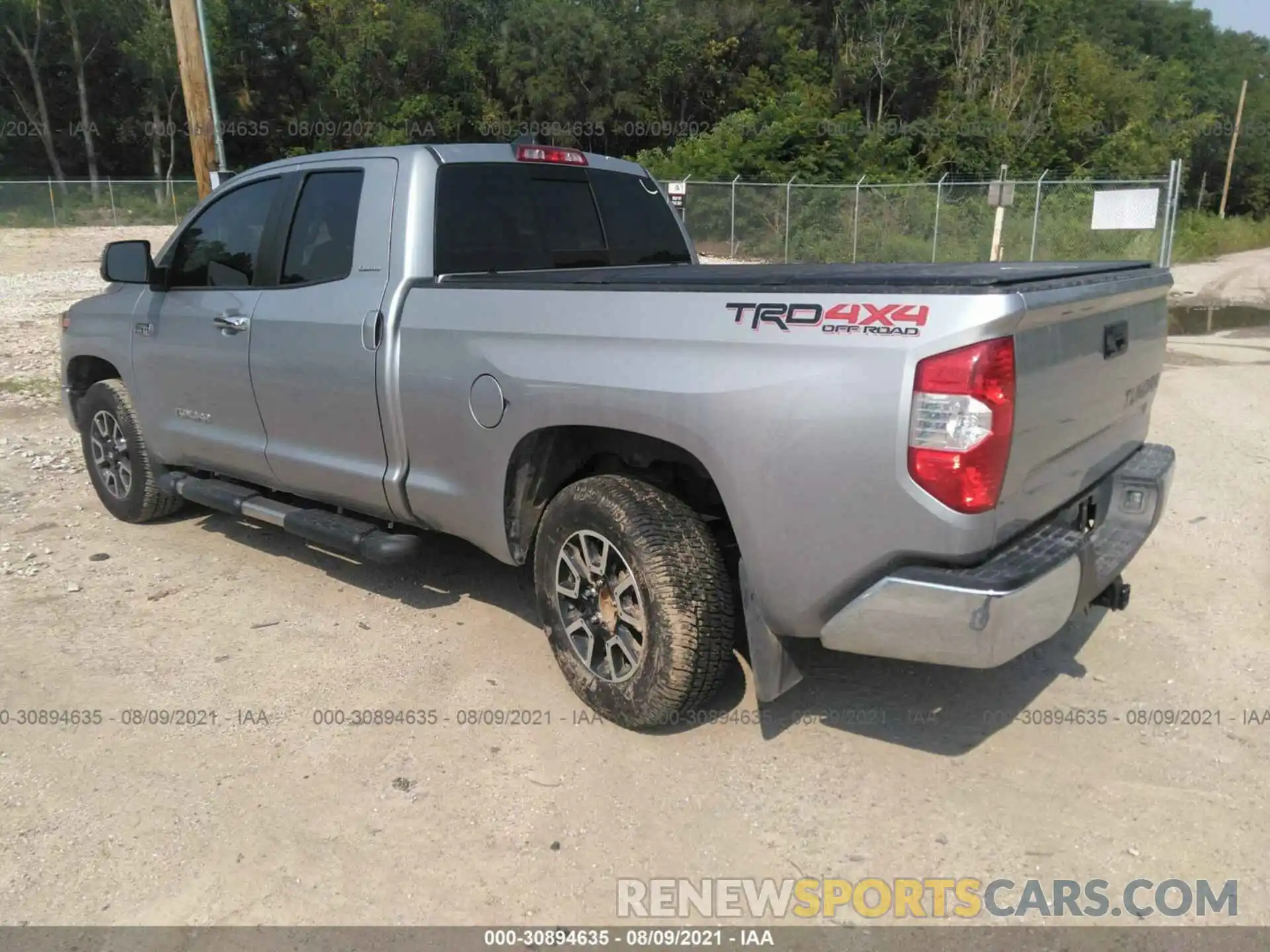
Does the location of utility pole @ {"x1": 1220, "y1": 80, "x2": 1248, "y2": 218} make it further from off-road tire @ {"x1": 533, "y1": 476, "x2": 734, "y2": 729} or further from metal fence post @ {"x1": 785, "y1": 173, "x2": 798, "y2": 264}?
off-road tire @ {"x1": 533, "y1": 476, "x2": 734, "y2": 729}

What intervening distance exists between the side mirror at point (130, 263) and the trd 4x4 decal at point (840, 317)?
3.62 metres

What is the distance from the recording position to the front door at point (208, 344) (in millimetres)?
4824

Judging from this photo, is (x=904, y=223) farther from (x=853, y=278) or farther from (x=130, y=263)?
(x=853, y=278)

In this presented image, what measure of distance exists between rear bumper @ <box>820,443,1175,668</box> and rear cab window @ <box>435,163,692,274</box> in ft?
7.64

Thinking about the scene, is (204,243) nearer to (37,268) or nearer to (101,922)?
(101,922)

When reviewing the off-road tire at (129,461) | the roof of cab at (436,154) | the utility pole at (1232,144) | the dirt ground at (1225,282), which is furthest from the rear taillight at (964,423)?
the utility pole at (1232,144)

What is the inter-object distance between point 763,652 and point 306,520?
2.39m

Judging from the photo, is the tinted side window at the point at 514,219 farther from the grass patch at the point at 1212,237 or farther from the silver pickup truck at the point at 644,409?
the grass patch at the point at 1212,237

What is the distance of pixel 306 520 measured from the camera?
15.0 feet

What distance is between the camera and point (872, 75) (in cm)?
4150

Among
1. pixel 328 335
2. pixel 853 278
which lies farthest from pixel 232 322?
pixel 853 278

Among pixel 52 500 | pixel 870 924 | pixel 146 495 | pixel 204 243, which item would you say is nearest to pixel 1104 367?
A: pixel 870 924

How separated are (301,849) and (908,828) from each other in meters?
1.86

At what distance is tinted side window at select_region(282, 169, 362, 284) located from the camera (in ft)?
14.2
